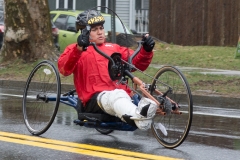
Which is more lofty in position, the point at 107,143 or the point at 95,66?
the point at 95,66

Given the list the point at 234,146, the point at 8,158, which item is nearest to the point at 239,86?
the point at 234,146

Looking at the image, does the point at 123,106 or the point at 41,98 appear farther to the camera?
the point at 41,98

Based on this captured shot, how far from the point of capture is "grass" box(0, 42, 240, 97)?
45.0 ft

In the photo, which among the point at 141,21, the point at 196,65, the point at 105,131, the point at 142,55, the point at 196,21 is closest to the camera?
the point at 142,55

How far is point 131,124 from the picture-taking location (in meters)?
7.13

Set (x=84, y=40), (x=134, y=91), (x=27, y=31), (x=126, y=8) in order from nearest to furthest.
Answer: (x=84, y=40) → (x=134, y=91) → (x=27, y=31) → (x=126, y=8)

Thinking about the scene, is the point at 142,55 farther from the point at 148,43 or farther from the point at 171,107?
the point at 171,107

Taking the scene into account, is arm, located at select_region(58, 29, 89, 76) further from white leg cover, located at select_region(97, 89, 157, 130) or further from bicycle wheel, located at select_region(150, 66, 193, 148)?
bicycle wheel, located at select_region(150, 66, 193, 148)

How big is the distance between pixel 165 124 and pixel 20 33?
36.1 ft

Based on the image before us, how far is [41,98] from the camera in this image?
27.7ft

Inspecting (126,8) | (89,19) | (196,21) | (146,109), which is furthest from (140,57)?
(126,8)

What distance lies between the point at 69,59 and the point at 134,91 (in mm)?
717

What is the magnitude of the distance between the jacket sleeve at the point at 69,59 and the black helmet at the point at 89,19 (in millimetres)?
321

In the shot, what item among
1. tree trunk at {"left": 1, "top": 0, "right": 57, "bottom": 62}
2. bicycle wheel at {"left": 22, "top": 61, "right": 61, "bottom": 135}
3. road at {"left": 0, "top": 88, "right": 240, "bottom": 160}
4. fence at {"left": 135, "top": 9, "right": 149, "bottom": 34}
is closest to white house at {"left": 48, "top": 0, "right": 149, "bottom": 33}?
fence at {"left": 135, "top": 9, "right": 149, "bottom": 34}
